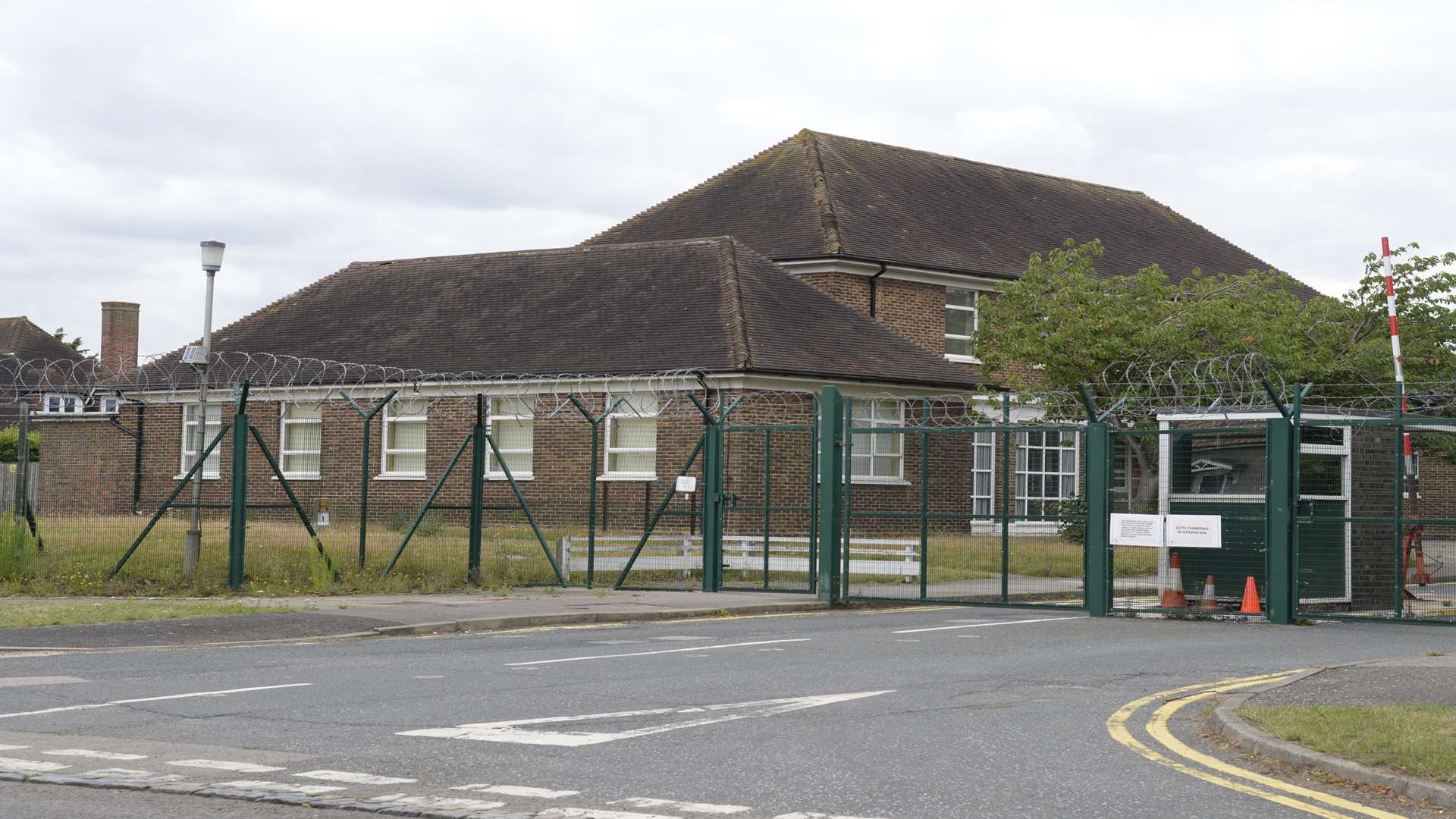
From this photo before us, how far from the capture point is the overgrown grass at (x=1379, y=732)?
8.62 meters

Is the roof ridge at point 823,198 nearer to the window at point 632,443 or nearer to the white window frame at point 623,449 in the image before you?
the window at point 632,443

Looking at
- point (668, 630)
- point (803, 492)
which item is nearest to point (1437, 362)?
point (803, 492)

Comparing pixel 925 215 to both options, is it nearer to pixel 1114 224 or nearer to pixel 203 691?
pixel 1114 224

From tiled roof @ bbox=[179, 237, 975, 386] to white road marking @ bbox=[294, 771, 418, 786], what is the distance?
74.9ft

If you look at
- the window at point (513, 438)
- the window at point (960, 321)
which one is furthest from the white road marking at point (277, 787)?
the window at point (960, 321)

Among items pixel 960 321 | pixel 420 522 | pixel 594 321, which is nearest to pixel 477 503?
pixel 420 522

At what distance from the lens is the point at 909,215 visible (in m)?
42.2

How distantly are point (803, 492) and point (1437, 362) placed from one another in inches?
608

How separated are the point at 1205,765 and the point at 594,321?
26920 mm

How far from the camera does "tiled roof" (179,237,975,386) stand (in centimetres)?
3322

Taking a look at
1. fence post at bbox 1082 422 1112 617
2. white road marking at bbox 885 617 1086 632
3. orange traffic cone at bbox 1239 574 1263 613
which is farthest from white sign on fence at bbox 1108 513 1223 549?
white road marking at bbox 885 617 1086 632

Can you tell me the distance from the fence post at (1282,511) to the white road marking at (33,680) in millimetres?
12569

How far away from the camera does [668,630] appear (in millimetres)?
17906

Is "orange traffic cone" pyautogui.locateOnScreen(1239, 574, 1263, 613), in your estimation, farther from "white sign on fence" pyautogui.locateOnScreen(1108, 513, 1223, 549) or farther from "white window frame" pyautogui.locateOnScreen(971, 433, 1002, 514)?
"white window frame" pyautogui.locateOnScreen(971, 433, 1002, 514)
